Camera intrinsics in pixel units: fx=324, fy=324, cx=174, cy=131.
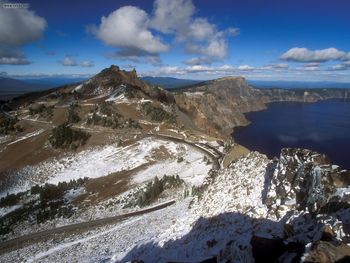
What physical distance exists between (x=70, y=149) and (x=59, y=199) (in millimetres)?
19395

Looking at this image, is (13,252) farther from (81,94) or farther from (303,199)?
(81,94)

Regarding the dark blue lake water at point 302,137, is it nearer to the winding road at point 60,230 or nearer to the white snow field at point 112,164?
the white snow field at point 112,164

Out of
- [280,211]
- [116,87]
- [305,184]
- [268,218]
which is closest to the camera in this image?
[268,218]

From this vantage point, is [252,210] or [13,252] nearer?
[252,210]

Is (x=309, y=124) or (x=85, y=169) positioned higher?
(x=85, y=169)

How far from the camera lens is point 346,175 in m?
20.8

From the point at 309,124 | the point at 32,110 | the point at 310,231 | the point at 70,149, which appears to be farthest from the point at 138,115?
the point at 309,124

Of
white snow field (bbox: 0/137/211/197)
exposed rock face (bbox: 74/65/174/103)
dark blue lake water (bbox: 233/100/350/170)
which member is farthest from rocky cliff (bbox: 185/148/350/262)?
dark blue lake water (bbox: 233/100/350/170)

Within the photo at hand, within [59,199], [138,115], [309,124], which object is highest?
[138,115]

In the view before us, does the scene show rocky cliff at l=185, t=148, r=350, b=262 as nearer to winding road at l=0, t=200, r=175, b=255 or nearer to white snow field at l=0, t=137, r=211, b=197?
winding road at l=0, t=200, r=175, b=255

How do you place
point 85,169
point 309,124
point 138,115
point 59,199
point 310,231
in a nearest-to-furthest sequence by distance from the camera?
point 310,231, point 59,199, point 85,169, point 138,115, point 309,124

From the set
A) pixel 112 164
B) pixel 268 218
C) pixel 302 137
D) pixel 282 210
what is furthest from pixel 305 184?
pixel 302 137

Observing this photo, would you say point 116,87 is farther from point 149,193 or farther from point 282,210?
point 282,210

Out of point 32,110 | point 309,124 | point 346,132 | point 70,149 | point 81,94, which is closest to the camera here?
point 70,149
